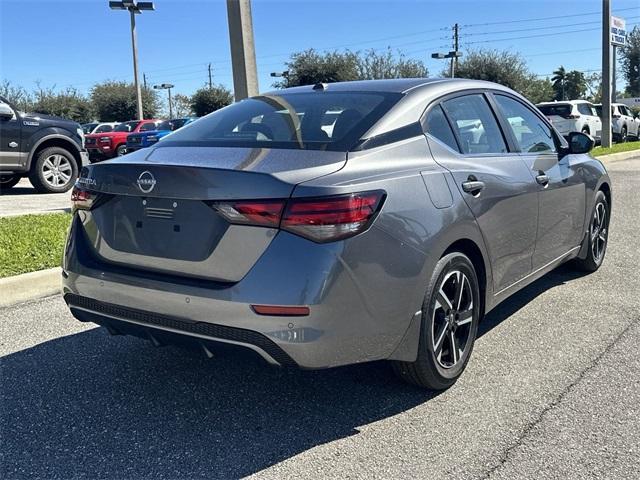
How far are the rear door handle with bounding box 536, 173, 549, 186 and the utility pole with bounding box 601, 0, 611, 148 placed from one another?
1802 cm

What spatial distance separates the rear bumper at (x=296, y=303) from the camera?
2.53m

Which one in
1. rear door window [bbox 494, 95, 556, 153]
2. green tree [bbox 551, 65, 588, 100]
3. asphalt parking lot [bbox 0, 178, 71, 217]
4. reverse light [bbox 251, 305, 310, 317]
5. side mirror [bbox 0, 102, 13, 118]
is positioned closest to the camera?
reverse light [bbox 251, 305, 310, 317]

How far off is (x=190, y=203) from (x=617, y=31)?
22.2m

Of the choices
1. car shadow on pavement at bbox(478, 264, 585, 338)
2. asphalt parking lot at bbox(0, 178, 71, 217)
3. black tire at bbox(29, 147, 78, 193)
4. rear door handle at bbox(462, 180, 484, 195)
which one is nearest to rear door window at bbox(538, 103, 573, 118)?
black tire at bbox(29, 147, 78, 193)

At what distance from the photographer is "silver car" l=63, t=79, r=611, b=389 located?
2562 millimetres

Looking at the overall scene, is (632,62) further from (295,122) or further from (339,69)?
(295,122)

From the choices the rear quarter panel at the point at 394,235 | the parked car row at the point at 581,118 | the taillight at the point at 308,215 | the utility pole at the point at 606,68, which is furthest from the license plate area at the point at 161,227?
the utility pole at the point at 606,68

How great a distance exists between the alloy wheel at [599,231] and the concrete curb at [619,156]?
1123cm

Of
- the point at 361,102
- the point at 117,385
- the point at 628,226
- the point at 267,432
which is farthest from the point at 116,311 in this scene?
the point at 628,226

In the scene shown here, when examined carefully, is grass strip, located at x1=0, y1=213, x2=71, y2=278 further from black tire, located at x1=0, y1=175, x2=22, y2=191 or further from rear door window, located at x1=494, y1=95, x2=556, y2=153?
black tire, located at x1=0, y1=175, x2=22, y2=191

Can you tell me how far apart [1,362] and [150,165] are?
69.4 inches

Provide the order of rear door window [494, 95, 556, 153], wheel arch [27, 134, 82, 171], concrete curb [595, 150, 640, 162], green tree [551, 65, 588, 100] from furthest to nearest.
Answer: green tree [551, 65, 588, 100], concrete curb [595, 150, 640, 162], wheel arch [27, 134, 82, 171], rear door window [494, 95, 556, 153]

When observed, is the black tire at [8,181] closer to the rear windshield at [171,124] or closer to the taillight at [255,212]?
the rear windshield at [171,124]

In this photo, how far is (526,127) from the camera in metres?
4.43
